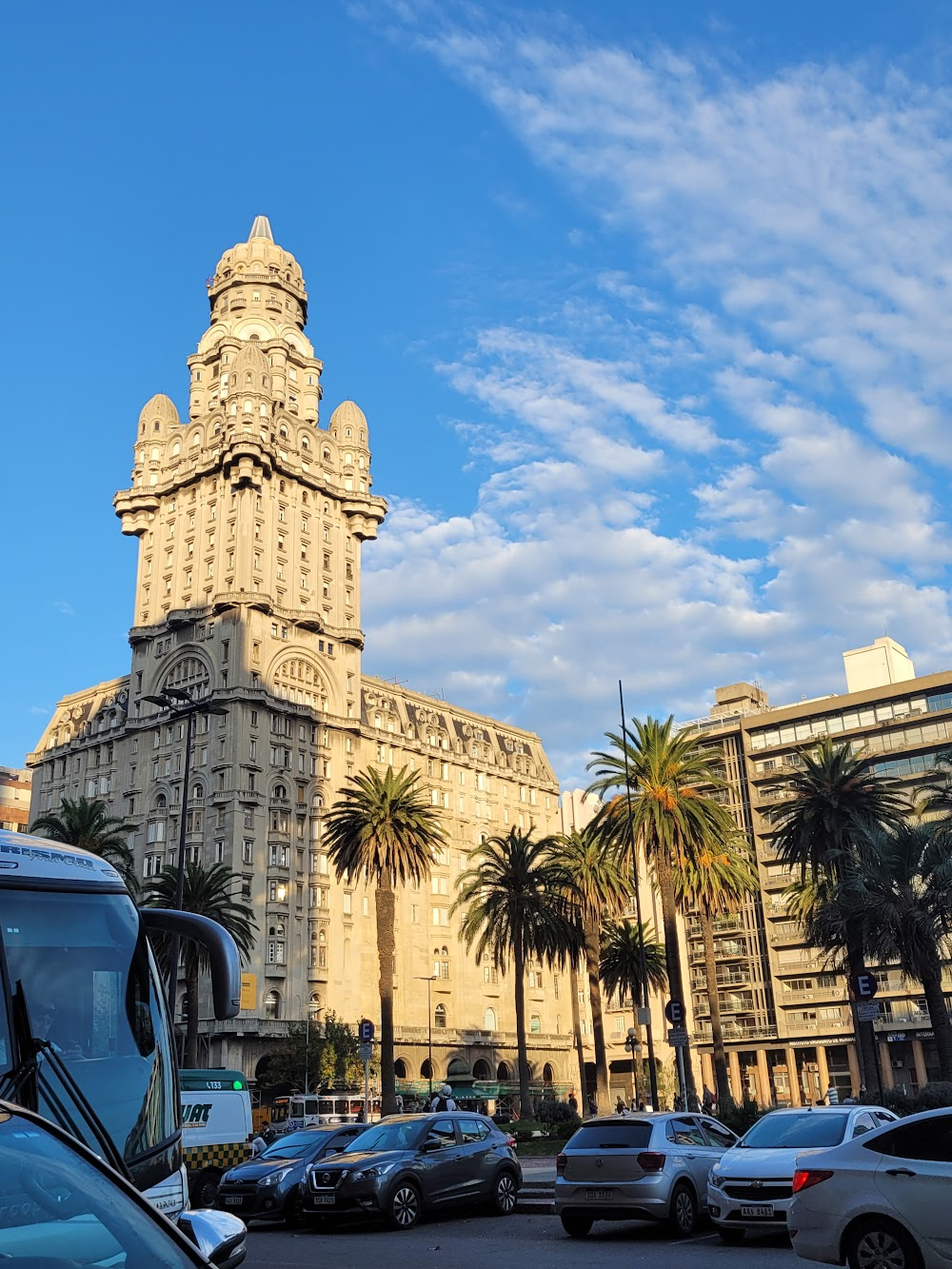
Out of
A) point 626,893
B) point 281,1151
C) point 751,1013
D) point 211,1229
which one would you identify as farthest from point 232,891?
point 211,1229

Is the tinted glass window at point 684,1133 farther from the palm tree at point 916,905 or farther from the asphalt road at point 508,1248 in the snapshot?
the palm tree at point 916,905

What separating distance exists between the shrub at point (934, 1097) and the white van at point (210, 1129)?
16.5 meters

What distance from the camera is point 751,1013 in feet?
287

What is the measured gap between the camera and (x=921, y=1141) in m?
9.87

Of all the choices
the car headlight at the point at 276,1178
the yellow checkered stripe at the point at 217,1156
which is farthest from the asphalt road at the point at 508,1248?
the yellow checkered stripe at the point at 217,1156

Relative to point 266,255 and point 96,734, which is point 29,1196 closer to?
point 96,734

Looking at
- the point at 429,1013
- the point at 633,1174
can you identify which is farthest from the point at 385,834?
the point at 429,1013

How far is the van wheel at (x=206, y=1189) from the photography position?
22395 millimetres

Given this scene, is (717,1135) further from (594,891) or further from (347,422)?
(347,422)

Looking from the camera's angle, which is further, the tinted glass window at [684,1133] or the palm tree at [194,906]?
the palm tree at [194,906]

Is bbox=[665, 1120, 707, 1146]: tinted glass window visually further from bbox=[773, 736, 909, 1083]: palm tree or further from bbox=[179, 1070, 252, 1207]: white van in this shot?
bbox=[773, 736, 909, 1083]: palm tree

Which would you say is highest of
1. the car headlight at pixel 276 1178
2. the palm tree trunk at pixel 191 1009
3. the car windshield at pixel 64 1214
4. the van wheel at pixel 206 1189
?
the palm tree trunk at pixel 191 1009

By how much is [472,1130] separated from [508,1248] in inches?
181

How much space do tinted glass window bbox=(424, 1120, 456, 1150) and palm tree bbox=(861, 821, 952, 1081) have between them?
22.7 metres
